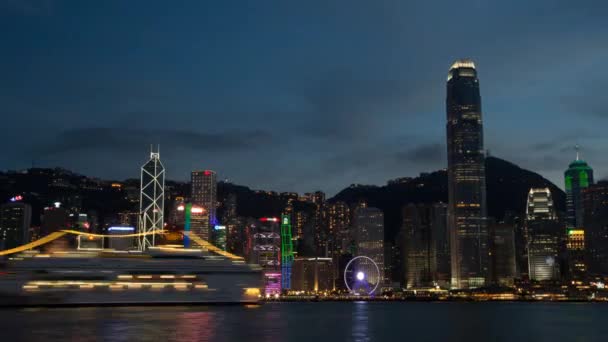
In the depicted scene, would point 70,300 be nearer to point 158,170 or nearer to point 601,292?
point 158,170

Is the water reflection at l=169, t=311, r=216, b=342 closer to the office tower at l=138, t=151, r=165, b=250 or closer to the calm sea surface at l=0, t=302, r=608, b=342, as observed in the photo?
the calm sea surface at l=0, t=302, r=608, b=342

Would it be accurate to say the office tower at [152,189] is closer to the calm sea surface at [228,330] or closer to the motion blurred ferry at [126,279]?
the motion blurred ferry at [126,279]

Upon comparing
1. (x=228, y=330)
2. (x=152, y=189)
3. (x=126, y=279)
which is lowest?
(x=228, y=330)

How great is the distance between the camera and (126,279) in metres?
90.1

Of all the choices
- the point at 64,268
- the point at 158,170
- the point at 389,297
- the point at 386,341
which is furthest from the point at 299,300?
the point at 386,341

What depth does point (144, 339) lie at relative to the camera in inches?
1809

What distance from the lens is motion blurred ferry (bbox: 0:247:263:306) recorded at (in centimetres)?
8544

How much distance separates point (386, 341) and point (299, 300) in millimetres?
133725

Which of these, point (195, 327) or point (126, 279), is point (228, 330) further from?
point (126, 279)

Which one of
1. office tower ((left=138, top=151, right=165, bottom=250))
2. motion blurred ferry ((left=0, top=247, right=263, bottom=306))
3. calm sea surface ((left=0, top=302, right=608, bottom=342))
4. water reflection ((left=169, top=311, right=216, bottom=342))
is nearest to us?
water reflection ((left=169, top=311, right=216, bottom=342))

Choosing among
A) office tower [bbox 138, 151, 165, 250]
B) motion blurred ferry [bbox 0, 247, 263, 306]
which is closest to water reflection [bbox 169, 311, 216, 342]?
motion blurred ferry [bbox 0, 247, 263, 306]

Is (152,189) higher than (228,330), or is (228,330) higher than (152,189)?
(152,189)

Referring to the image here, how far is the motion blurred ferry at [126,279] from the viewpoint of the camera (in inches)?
3364

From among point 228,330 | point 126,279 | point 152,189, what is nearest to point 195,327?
point 228,330
